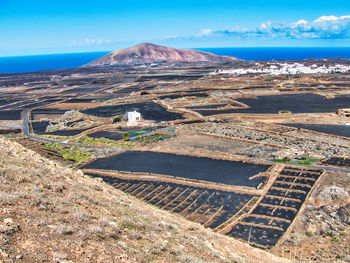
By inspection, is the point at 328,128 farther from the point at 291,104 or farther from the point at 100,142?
the point at 100,142

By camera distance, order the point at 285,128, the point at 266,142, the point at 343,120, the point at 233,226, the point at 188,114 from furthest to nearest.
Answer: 1. the point at 188,114
2. the point at 343,120
3. the point at 285,128
4. the point at 266,142
5. the point at 233,226

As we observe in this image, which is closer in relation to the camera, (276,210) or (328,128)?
(276,210)

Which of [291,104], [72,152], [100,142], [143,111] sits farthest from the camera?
[291,104]

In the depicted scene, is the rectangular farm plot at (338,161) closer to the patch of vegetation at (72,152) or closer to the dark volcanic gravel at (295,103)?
the patch of vegetation at (72,152)

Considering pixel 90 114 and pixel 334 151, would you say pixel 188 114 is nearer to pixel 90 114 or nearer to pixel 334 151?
pixel 90 114

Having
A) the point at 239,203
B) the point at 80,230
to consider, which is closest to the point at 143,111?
the point at 239,203

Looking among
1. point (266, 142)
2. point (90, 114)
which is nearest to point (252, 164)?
point (266, 142)
